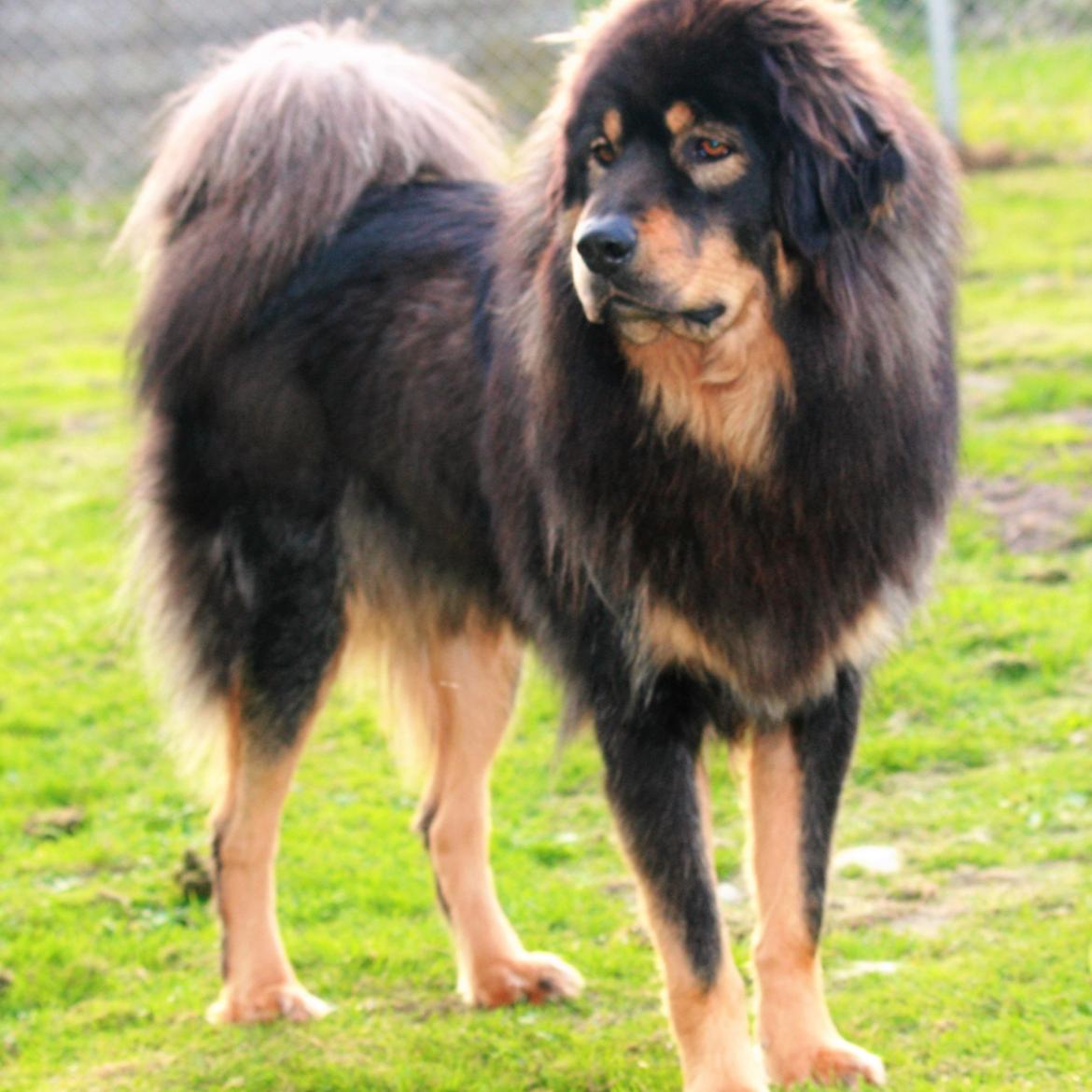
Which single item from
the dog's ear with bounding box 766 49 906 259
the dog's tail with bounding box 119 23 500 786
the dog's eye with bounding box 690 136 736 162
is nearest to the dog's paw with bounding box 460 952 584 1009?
the dog's tail with bounding box 119 23 500 786

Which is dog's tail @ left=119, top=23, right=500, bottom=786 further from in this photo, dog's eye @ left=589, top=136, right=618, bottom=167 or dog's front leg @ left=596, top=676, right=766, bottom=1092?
dog's front leg @ left=596, top=676, right=766, bottom=1092

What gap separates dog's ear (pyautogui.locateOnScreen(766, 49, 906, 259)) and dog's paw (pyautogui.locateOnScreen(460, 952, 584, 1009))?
1.76 meters

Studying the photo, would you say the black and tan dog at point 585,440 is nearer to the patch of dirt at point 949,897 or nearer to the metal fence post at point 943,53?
the patch of dirt at point 949,897

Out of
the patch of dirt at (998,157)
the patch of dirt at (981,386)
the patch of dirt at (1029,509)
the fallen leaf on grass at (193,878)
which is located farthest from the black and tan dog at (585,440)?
the patch of dirt at (998,157)

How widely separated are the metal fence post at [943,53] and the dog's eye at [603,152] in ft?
23.7

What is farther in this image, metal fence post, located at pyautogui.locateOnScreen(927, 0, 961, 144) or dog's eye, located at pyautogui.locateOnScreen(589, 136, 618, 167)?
metal fence post, located at pyautogui.locateOnScreen(927, 0, 961, 144)

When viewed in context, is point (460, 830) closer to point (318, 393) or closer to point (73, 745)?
point (318, 393)

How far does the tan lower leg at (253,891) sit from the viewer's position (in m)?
3.96

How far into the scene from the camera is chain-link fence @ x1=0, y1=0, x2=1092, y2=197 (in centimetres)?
1029

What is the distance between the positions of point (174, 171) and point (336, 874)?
1819 mm

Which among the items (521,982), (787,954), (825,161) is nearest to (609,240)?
(825,161)

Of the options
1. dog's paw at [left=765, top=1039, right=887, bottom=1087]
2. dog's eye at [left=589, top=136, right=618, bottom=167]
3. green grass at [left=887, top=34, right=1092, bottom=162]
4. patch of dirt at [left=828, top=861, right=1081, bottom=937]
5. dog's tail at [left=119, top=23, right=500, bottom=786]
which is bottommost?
patch of dirt at [left=828, top=861, right=1081, bottom=937]

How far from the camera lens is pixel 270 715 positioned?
161 inches

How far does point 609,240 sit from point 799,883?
4.17ft
